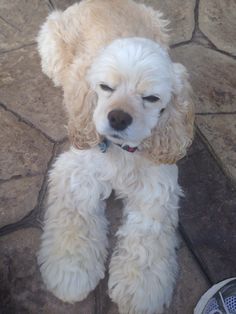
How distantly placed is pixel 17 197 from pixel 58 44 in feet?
3.63

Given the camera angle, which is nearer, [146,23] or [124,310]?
[124,310]

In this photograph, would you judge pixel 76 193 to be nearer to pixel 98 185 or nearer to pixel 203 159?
pixel 98 185

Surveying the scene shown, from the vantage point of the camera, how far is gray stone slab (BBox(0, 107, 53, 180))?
8.95ft

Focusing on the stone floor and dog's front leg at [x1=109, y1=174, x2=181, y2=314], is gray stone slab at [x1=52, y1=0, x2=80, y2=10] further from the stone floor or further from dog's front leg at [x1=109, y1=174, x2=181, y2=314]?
dog's front leg at [x1=109, y1=174, x2=181, y2=314]

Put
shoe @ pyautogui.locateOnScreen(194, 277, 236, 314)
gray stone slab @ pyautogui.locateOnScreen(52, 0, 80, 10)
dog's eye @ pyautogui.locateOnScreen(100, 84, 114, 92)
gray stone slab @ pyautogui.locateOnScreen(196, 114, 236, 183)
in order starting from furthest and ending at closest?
gray stone slab @ pyautogui.locateOnScreen(52, 0, 80, 10) → gray stone slab @ pyautogui.locateOnScreen(196, 114, 236, 183) → shoe @ pyautogui.locateOnScreen(194, 277, 236, 314) → dog's eye @ pyautogui.locateOnScreen(100, 84, 114, 92)

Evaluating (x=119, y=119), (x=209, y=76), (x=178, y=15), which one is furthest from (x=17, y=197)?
(x=178, y=15)

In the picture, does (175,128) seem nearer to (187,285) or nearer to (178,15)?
(187,285)

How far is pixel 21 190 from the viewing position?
2.63m

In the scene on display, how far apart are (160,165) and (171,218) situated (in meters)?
0.32

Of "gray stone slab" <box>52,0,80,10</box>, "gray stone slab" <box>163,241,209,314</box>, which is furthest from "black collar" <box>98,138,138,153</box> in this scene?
"gray stone slab" <box>52,0,80,10</box>

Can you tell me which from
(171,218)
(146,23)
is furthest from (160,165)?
(146,23)

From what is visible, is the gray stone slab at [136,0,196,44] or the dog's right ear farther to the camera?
the gray stone slab at [136,0,196,44]

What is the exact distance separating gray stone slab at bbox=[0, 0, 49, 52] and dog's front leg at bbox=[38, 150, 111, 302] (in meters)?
1.29

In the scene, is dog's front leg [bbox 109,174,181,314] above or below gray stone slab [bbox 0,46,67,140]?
below
